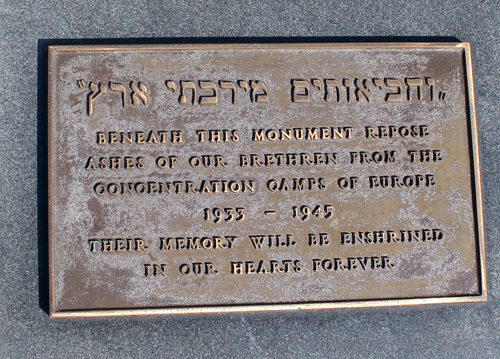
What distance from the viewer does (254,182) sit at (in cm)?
218

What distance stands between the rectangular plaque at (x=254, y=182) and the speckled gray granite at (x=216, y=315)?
18cm

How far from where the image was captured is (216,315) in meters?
2.22

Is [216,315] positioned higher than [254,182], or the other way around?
[254,182]

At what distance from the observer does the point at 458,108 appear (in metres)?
2.26

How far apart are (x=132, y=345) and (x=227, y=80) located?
1881 millimetres

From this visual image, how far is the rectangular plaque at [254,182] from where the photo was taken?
84.7 inches

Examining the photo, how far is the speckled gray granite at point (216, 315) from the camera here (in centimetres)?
222

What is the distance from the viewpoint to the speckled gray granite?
222 cm

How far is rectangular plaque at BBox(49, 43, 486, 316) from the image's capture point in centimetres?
215

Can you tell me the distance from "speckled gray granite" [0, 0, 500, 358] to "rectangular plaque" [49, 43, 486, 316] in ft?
0.58

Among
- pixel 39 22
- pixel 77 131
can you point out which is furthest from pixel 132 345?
pixel 39 22

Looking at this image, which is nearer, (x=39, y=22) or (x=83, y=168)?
(x=83, y=168)

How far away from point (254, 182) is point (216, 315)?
0.93 m

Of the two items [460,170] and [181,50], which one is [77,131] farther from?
[460,170]
